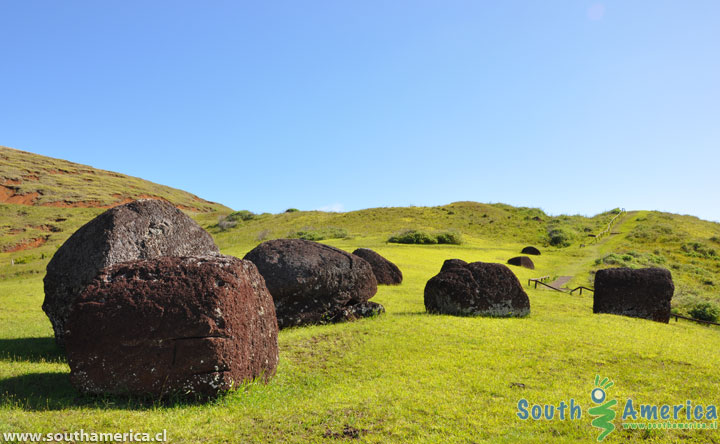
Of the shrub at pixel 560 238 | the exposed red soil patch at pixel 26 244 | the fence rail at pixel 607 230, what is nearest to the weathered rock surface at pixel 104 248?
the shrub at pixel 560 238

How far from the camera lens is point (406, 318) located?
14.0 m

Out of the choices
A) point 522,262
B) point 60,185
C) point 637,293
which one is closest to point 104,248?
point 637,293

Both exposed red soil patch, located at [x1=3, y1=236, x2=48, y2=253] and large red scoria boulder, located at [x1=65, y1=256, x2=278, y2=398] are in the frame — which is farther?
exposed red soil patch, located at [x1=3, y1=236, x2=48, y2=253]

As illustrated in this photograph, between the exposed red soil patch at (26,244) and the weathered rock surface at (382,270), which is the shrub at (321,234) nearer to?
the weathered rock surface at (382,270)

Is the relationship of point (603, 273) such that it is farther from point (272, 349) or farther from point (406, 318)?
point (272, 349)

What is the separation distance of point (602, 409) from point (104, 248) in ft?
34.9

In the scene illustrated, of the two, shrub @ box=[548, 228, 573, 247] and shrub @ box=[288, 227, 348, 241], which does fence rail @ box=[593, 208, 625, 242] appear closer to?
shrub @ box=[548, 228, 573, 247]

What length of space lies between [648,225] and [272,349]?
74333mm

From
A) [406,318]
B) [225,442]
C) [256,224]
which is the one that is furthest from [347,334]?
[256,224]

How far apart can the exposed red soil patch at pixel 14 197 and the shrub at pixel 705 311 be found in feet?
334

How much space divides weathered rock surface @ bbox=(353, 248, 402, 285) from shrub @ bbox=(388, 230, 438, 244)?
23.1 m

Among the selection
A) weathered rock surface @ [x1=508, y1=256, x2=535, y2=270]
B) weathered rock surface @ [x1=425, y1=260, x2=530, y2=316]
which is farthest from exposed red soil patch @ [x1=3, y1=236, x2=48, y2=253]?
weathered rock surface @ [x1=508, y1=256, x2=535, y2=270]

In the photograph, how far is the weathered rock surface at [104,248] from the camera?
9.16 metres

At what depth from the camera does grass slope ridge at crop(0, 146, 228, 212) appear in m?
82.6
